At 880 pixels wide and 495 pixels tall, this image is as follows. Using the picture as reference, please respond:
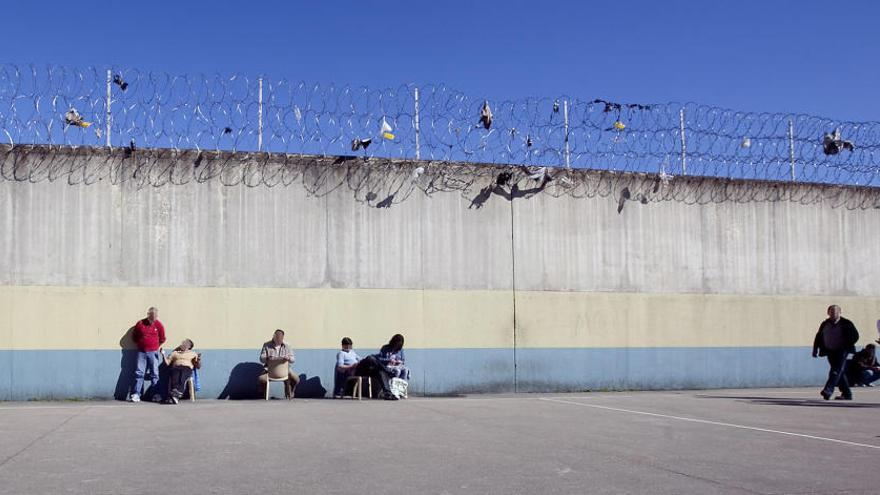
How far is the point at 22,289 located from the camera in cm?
1466

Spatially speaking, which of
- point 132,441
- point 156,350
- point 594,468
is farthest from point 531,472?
point 156,350

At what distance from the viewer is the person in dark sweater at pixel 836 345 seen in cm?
1444

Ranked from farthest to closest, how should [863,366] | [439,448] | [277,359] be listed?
1. [863,366]
2. [277,359]
3. [439,448]

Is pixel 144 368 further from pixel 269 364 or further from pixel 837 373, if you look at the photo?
pixel 837 373

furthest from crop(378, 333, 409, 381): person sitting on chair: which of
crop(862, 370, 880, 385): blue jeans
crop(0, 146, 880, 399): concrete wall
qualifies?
crop(862, 370, 880, 385): blue jeans

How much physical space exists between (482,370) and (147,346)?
5455 millimetres

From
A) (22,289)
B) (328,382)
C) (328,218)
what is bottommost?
(328,382)

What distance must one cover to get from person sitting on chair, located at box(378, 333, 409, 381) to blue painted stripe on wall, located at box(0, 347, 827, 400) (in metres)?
0.78

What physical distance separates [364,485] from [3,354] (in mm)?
9745

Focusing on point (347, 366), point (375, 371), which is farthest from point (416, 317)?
point (347, 366)

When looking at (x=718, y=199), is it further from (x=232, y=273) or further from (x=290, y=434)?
(x=290, y=434)

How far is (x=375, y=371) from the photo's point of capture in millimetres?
15320

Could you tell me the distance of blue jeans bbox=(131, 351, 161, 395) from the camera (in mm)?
14586

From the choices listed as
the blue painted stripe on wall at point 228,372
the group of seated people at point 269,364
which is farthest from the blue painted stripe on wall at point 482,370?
the group of seated people at point 269,364
